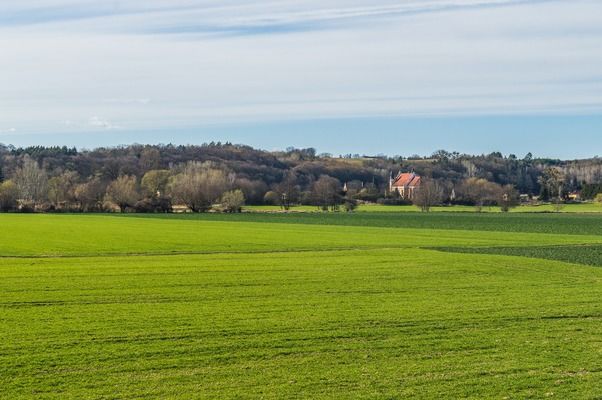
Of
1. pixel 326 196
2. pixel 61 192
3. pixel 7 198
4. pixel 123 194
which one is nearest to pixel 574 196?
pixel 326 196

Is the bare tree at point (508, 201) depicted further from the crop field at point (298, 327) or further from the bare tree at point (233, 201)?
the crop field at point (298, 327)

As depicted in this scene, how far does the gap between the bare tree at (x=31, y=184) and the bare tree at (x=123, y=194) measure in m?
12.8

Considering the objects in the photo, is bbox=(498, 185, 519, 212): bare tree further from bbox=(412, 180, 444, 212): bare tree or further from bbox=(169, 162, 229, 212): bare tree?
bbox=(169, 162, 229, 212): bare tree

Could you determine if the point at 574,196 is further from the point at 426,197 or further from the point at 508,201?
the point at 426,197

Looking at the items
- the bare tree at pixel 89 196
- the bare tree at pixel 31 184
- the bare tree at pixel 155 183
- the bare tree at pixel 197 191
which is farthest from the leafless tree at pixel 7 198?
the bare tree at pixel 197 191

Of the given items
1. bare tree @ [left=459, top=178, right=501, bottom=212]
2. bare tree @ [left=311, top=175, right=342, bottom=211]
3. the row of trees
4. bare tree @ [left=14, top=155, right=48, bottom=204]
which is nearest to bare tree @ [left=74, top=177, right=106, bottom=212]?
the row of trees

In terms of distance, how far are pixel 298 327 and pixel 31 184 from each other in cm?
13571

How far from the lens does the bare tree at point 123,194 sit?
128 meters

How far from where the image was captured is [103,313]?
22.8 metres

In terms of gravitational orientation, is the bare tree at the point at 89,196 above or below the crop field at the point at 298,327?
above

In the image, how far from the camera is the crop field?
15008 mm

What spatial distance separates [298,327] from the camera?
2061cm

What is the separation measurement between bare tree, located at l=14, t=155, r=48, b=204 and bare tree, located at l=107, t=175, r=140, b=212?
1276 centimetres

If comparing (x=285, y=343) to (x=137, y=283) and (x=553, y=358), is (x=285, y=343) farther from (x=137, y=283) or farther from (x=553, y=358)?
(x=137, y=283)
